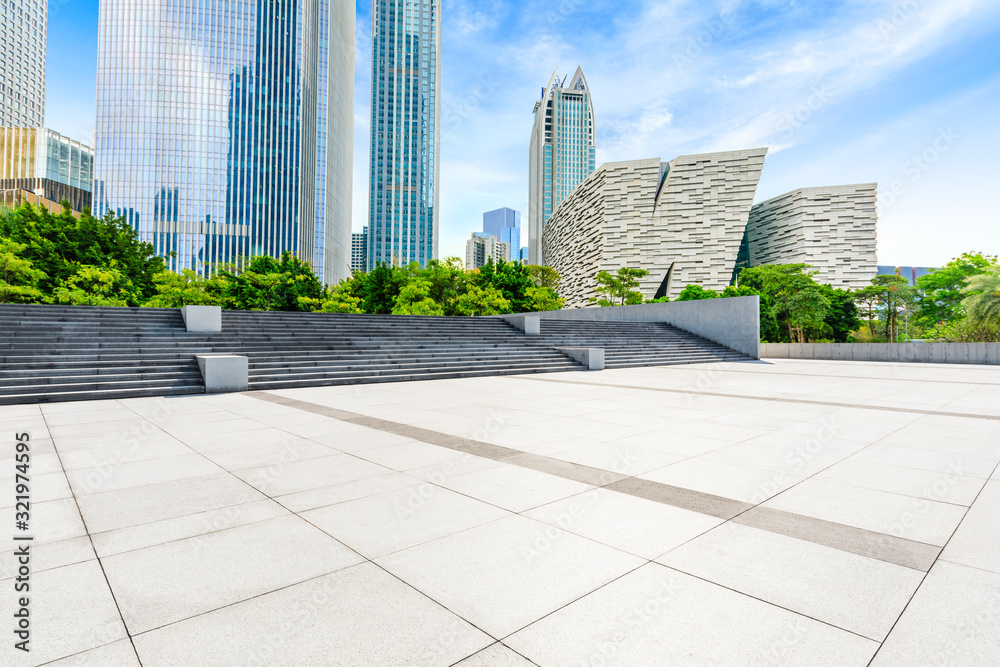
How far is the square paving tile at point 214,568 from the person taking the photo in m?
2.35

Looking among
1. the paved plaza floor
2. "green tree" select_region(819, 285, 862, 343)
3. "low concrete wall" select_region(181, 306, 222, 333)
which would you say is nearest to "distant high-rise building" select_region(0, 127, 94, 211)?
"low concrete wall" select_region(181, 306, 222, 333)

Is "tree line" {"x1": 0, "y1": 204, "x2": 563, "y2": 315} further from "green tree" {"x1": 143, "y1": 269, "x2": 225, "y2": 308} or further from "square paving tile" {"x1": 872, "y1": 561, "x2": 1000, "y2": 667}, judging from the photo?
"square paving tile" {"x1": 872, "y1": 561, "x2": 1000, "y2": 667}

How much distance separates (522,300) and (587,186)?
6897 centimetres

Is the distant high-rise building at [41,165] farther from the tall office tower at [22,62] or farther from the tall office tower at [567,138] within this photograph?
the tall office tower at [567,138]

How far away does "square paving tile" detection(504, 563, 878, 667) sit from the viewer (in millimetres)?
1933

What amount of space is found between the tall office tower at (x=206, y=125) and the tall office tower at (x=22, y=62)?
199ft

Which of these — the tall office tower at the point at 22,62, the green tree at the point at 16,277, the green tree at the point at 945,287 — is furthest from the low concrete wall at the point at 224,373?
the tall office tower at the point at 22,62

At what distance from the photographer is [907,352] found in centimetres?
2312

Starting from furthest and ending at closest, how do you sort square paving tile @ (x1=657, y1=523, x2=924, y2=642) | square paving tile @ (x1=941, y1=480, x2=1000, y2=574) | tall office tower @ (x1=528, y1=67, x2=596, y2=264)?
tall office tower @ (x1=528, y1=67, x2=596, y2=264)
square paving tile @ (x1=941, y1=480, x2=1000, y2=574)
square paving tile @ (x1=657, y1=523, x2=924, y2=642)

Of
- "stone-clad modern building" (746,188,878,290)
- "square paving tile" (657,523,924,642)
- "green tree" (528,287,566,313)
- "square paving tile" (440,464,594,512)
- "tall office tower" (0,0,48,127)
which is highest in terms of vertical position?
"tall office tower" (0,0,48,127)

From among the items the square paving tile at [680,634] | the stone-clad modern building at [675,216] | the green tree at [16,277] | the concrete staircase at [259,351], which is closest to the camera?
the square paving tile at [680,634]

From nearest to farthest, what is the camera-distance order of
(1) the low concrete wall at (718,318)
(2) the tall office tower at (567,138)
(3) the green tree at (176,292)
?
(1) the low concrete wall at (718,318) < (3) the green tree at (176,292) < (2) the tall office tower at (567,138)

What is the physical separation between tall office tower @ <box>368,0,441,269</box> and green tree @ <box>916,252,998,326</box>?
140 m

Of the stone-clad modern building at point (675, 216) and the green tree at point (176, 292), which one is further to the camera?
the stone-clad modern building at point (675, 216)
